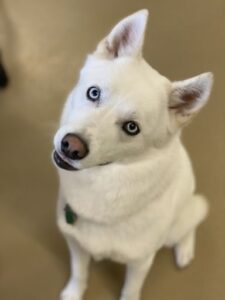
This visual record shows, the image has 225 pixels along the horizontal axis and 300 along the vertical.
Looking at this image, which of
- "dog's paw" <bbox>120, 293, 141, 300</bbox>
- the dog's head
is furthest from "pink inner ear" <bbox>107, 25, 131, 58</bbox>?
"dog's paw" <bbox>120, 293, 141, 300</bbox>

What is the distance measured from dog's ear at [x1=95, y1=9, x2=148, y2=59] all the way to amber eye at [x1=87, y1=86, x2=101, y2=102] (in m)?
0.10

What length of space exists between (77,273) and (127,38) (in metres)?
0.77

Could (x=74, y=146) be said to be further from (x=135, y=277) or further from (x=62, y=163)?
(x=135, y=277)

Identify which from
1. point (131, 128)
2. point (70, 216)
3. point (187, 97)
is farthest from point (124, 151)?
point (70, 216)

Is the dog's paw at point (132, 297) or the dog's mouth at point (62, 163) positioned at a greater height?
the dog's mouth at point (62, 163)

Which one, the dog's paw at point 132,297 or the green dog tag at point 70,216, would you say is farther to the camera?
the dog's paw at point 132,297

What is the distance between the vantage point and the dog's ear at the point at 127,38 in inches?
46.0

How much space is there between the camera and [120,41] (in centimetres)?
121

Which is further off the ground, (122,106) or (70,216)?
(122,106)

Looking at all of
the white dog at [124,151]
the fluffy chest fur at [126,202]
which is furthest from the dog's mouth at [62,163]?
the fluffy chest fur at [126,202]

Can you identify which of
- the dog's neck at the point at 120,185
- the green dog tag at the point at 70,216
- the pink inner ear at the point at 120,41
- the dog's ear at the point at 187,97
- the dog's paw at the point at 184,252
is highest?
the pink inner ear at the point at 120,41

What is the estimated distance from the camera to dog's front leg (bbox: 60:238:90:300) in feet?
5.26

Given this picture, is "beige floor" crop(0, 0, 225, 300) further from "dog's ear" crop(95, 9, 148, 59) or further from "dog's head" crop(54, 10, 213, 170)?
"dog's ear" crop(95, 9, 148, 59)

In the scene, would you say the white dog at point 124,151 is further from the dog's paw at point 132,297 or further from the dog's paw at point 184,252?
the dog's paw at point 184,252
